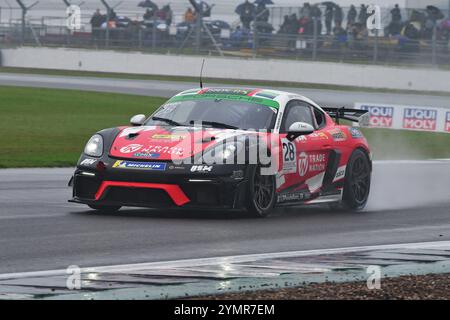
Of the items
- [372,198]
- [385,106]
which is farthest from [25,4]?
[372,198]

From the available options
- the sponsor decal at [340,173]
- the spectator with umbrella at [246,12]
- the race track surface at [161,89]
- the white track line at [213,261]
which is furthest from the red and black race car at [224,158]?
the spectator with umbrella at [246,12]

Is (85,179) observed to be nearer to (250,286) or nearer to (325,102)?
(250,286)

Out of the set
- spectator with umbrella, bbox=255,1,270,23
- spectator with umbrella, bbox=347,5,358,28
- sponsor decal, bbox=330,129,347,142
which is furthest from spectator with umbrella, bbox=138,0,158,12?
sponsor decal, bbox=330,129,347,142

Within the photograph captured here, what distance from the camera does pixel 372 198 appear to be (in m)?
14.1

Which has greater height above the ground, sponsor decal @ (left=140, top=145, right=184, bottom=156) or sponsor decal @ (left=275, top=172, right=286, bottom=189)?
sponsor decal @ (left=140, top=145, right=184, bottom=156)

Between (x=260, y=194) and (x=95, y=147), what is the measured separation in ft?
5.32

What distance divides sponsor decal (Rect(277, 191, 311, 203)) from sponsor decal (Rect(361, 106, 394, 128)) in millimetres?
13962

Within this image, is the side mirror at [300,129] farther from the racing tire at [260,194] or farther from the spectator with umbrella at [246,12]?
the spectator with umbrella at [246,12]

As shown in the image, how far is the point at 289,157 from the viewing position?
11516mm

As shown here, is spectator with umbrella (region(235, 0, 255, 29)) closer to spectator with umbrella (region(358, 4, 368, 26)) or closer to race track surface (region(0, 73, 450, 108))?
race track surface (region(0, 73, 450, 108))

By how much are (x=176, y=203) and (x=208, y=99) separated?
66.3 inches

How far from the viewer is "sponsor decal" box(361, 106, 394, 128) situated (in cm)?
2583

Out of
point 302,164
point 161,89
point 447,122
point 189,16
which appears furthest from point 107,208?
point 189,16

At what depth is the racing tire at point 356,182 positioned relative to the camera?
12.6 m
